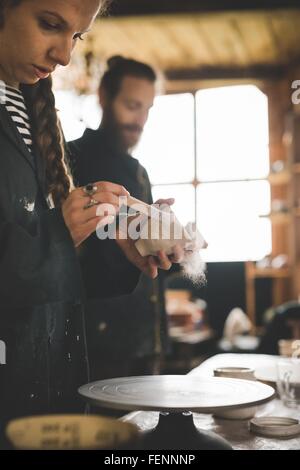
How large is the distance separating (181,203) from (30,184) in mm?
1008

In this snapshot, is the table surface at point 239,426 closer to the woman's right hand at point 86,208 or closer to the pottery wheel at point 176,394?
the pottery wheel at point 176,394

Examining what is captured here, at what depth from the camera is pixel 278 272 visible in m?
5.85

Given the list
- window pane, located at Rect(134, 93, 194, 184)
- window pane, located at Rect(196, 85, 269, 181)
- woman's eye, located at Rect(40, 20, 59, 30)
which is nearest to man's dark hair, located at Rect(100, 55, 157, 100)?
woman's eye, located at Rect(40, 20, 59, 30)

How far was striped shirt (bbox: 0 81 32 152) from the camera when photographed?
3.61 feet

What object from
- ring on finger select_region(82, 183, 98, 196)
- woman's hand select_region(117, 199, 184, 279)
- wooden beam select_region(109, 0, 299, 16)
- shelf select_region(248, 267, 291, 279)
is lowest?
shelf select_region(248, 267, 291, 279)

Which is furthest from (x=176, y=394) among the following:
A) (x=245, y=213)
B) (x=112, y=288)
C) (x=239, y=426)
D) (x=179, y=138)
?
(x=245, y=213)

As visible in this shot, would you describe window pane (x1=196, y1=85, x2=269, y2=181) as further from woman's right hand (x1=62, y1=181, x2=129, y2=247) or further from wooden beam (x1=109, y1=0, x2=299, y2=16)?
woman's right hand (x1=62, y1=181, x2=129, y2=247)

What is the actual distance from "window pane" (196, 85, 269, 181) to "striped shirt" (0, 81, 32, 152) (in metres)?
4.80

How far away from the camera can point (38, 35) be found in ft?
3.49

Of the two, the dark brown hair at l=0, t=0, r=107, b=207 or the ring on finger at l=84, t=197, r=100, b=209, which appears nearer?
the ring on finger at l=84, t=197, r=100, b=209

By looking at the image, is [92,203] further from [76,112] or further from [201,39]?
[201,39]

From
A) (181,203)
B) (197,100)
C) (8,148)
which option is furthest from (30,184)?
(197,100)

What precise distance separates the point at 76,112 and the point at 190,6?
274 centimetres

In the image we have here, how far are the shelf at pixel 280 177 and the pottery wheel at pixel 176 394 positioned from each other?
4946 millimetres
